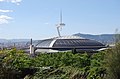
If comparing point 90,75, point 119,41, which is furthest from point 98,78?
point 119,41

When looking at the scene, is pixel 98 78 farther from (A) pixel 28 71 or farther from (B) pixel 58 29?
(B) pixel 58 29

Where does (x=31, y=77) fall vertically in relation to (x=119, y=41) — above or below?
below

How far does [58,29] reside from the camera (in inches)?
3999

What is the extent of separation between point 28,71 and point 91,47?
51144mm

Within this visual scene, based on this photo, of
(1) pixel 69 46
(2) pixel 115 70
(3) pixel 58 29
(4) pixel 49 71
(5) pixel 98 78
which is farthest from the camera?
(3) pixel 58 29

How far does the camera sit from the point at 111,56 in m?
12.2

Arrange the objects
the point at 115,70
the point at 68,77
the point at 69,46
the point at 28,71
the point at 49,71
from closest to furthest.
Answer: the point at 115,70, the point at 68,77, the point at 49,71, the point at 28,71, the point at 69,46

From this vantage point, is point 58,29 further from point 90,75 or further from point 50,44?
point 90,75

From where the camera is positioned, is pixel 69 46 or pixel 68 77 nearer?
pixel 68 77

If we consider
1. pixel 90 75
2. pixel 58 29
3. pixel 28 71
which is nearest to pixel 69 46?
pixel 58 29

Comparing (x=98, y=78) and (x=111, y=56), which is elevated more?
(x=111, y=56)

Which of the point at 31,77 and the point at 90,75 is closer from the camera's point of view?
the point at 90,75

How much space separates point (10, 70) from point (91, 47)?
52.6 m

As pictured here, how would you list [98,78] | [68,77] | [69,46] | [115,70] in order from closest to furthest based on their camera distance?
[115,70] → [98,78] → [68,77] → [69,46]
